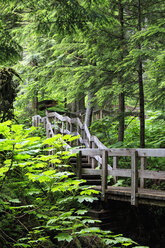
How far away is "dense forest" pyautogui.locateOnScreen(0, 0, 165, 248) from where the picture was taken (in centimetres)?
420

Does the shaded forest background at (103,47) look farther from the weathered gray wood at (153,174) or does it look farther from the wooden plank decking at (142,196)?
the wooden plank decking at (142,196)

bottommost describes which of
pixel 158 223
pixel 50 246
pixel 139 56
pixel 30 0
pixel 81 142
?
pixel 158 223

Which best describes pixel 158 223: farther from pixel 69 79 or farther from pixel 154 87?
pixel 69 79

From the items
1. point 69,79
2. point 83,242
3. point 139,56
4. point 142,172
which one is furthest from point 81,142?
point 83,242

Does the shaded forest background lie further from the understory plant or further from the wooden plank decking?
the understory plant

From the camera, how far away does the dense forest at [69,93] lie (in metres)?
4.20

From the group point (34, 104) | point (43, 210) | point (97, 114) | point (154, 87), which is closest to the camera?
point (43, 210)

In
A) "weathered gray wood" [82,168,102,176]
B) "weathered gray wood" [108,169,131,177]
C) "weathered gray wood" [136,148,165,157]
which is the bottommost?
"weathered gray wood" [82,168,102,176]

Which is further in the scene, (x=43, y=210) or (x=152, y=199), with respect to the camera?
(x=152, y=199)

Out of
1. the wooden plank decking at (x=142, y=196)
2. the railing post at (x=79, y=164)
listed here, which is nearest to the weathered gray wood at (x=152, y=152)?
the wooden plank decking at (x=142, y=196)

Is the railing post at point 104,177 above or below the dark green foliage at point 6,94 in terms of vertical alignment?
below

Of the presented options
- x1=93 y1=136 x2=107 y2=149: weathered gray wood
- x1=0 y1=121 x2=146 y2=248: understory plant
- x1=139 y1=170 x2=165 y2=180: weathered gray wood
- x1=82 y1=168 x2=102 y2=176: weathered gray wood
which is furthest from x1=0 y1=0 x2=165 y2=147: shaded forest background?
x1=0 y1=121 x2=146 y2=248: understory plant

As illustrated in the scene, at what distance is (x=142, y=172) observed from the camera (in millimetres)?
7113

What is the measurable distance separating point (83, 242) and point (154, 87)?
585cm
